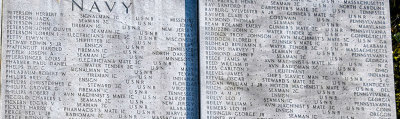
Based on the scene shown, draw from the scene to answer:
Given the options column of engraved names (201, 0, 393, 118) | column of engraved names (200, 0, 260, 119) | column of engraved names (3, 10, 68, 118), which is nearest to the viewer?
column of engraved names (3, 10, 68, 118)

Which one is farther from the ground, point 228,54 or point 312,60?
point 228,54

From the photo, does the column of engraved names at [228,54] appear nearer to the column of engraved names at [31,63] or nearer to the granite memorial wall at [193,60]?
the granite memorial wall at [193,60]

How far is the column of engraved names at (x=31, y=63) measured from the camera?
12406 mm

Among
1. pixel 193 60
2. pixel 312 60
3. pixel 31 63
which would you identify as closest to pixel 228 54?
pixel 193 60

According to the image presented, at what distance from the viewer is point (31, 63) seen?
1258 cm

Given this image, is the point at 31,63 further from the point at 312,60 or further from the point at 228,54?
the point at 312,60

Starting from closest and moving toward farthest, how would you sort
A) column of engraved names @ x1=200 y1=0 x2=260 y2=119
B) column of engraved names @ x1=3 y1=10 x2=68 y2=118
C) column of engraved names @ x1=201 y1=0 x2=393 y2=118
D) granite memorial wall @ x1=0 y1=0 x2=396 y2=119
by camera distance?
column of engraved names @ x1=3 y1=10 x2=68 y2=118
granite memorial wall @ x1=0 y1=0 x2=396 y2=119
column of engraved names @ x1=200 y1=0 x2=260 y2=119
column of engraved names @ x1=201 y1=0 x2=393 y2=118

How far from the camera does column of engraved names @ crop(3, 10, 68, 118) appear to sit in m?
12.4

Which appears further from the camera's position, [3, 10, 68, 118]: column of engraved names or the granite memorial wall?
the granite memorial wall

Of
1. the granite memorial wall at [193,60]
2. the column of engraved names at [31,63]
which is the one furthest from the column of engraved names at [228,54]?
the column of engraved names at [31,63]

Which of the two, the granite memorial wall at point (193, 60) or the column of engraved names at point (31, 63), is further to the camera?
the granite memorial wall at point (193, 60)

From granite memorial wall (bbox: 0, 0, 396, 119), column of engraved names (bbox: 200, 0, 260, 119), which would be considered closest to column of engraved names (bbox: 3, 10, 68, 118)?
granite memorial wall (bbox: 0, 0, 396, 119)

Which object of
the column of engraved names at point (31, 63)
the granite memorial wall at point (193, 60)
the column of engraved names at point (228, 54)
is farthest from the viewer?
the column of engraved names at point (228, 54)

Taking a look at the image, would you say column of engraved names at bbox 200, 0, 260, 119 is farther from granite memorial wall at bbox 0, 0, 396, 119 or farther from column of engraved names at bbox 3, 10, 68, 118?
column of engraved names at bbox 3, 10, 68, 118
